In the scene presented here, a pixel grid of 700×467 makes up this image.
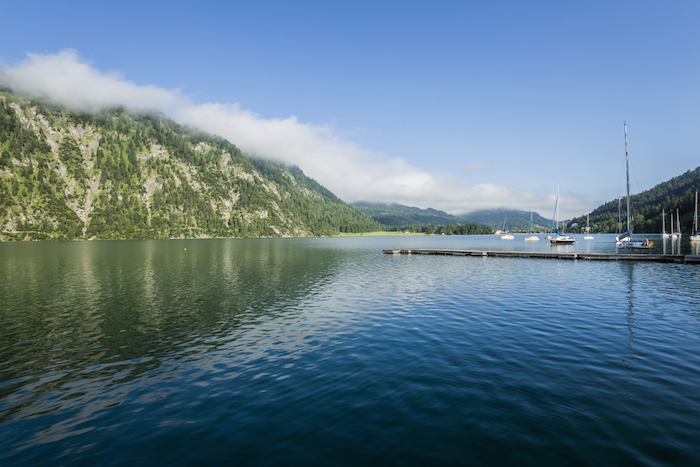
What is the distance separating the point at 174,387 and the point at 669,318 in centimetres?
3597

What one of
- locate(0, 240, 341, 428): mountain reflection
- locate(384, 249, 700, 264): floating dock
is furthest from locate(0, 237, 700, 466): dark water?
locate(384, 249, 700, 264): floating dock

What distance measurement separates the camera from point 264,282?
47906 mm

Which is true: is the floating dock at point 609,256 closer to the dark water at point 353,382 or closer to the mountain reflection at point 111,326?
the dark water at point 353,382

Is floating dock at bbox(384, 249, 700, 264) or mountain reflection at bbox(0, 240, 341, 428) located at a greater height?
floating dock at bbox(384, 249, 700, 264)

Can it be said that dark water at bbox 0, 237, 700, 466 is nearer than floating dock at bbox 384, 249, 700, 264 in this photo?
Yes

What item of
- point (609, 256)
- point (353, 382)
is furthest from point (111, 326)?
point (609, 256)

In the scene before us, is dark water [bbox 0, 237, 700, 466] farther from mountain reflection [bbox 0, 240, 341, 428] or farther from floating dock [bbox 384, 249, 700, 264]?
floating dock [bbox 384, 249, 700, 264]

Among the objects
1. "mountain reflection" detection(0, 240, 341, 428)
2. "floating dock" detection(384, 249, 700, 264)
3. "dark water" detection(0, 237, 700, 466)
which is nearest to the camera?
"dark water" detection(0, 237, 700, 466)

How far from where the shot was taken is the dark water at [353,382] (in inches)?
400

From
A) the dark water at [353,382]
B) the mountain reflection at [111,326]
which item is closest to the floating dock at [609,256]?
the dark water at [353,382]

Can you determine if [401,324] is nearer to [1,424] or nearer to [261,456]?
[261,456]

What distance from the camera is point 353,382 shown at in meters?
15.1

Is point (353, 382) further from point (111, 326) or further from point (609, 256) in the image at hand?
point (609, 256)

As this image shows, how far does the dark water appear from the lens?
33.4 ft
